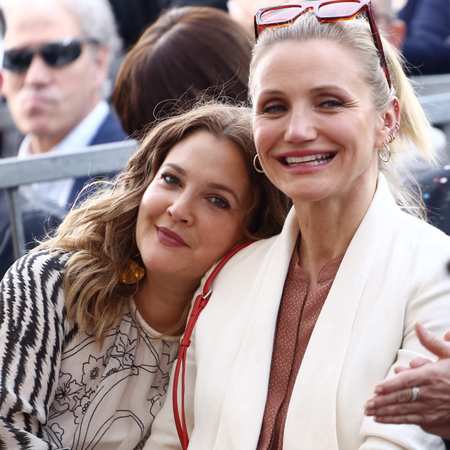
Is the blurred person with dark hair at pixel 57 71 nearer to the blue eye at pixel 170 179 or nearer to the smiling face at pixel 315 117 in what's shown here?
the blue eye at pixel 170 179

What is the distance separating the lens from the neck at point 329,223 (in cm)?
198

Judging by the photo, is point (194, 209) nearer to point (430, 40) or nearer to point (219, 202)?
point (219, 202)

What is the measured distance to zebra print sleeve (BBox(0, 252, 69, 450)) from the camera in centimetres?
199

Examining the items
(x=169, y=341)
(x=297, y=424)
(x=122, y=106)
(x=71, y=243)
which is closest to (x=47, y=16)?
(x=122, y=106)

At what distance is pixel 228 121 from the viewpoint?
2.33m

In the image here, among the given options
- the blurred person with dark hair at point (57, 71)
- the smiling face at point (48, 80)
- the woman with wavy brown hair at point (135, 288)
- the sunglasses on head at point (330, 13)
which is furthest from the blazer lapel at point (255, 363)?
the smiling face at point (48, 80)

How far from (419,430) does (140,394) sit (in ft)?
3.04

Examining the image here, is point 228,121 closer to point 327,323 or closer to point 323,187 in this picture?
point 323,187

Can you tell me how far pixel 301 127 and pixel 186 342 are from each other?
0.73 m

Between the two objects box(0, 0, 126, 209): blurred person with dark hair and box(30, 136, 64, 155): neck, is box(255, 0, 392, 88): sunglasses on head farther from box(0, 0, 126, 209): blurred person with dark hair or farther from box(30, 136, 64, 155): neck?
box(30, 136, 64, 155): neck

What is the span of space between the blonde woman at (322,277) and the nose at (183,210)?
0.27 metres

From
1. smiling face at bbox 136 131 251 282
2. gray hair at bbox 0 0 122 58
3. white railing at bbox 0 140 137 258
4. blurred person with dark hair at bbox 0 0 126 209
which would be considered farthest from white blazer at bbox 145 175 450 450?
gray hair at bbox 0 0 122 58

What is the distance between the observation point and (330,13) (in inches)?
75.4

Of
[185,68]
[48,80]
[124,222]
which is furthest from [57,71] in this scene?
[124,222]
